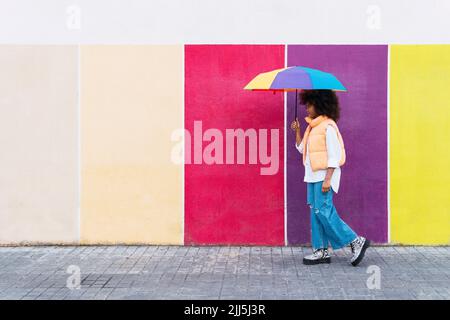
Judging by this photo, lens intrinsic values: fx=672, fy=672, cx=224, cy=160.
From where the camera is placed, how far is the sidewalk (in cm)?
610

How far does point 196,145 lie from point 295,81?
1.75 metres

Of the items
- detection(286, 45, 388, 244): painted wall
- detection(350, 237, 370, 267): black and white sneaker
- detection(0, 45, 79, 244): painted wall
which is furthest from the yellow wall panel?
detection(350, 237, 370, 267): black and white sneaker

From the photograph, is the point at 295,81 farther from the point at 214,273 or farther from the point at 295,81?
the point at 214,273

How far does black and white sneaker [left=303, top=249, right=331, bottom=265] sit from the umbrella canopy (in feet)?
5.82

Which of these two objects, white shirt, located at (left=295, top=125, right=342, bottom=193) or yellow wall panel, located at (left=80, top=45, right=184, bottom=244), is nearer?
white shirt, located at (left=295, top=125, right=342, bottom=193)

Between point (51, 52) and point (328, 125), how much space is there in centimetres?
351

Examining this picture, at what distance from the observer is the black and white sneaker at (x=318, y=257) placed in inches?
Result: 285

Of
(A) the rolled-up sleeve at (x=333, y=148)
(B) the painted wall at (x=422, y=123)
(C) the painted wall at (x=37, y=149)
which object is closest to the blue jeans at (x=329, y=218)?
(A) the rolled-up sleeve at (x=333, y=148)

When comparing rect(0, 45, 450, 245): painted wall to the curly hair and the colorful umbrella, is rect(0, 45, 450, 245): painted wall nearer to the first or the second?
the curly hair

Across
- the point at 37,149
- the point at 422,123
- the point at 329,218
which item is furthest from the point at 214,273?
the point at 422,123

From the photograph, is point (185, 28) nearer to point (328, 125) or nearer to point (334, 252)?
point (328, 125)

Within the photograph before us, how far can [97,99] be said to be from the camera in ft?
26.8

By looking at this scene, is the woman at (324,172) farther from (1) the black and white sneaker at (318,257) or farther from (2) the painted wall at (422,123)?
(2) the painted wall at (422,123)
